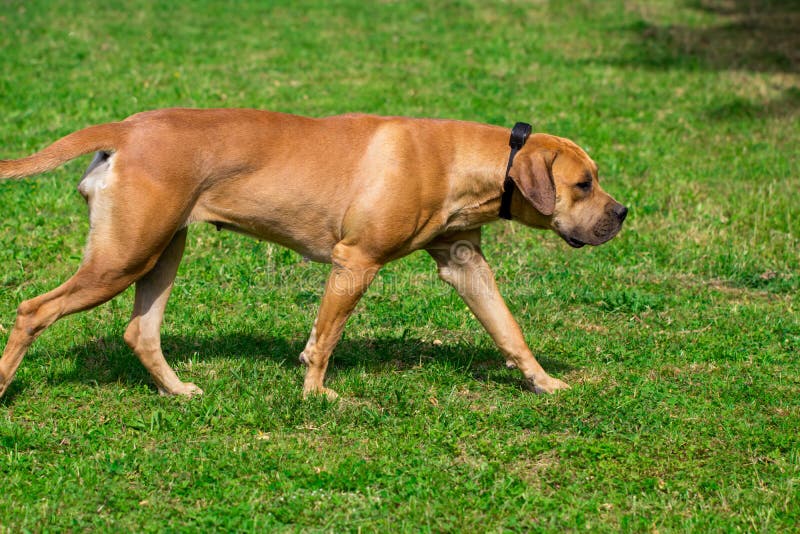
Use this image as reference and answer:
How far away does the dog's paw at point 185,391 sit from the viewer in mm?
5879

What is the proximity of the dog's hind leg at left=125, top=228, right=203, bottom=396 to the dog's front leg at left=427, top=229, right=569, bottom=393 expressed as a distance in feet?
5.17

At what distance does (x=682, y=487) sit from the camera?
5.00 m

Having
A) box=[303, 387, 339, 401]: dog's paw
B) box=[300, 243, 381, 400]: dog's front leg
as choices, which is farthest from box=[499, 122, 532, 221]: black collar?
box=[303, 387, 339, 401]: dog's paw

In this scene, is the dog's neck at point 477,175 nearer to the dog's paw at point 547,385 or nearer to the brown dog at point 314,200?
the brown dog at point 314,200

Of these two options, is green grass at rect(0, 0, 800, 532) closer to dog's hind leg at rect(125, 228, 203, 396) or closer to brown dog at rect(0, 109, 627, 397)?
dog's hind leg at rect(125, 228, 203, 396)

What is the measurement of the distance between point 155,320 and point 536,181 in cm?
239

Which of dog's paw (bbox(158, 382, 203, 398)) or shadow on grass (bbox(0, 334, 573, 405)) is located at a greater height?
dog's paw (bbox(158, 382, 203, 398))

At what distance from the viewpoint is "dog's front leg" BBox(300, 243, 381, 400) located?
5.62 metres

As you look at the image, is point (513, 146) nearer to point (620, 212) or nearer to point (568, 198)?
point (568, 198)

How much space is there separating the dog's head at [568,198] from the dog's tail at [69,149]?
2.21 m

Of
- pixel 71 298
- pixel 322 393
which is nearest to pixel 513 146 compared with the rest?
pixel 322 393

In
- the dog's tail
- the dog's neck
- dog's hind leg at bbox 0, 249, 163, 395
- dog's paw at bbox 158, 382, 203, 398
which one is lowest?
dog's paw at bbox 158, 382, 203, 398

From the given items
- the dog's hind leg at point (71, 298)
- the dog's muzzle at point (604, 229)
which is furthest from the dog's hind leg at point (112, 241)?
the dog's muzzle at point (604, 229)

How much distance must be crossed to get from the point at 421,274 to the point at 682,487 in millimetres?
3358
